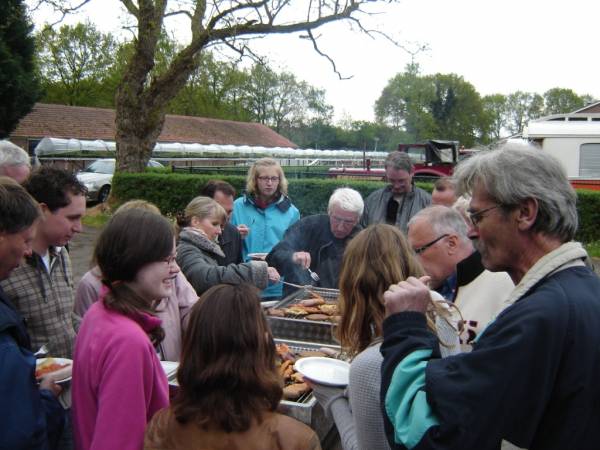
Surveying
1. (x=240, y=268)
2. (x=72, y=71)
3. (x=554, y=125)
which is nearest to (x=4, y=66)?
(x=554, y=125)

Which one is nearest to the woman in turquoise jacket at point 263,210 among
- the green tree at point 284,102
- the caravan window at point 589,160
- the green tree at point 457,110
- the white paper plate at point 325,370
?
the white paper plate at point 325,370

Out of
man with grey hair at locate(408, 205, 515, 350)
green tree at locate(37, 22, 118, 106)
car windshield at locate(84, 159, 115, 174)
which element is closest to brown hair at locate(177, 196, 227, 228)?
man with grey hair at locate(408, 205, 515, 350)

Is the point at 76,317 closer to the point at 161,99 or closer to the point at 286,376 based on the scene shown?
the point at 286,376

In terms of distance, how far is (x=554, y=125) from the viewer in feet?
42.3

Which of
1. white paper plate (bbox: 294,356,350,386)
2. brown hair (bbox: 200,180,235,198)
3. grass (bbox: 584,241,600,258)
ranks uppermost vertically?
brown hair (bbox: 200,180,235,198)

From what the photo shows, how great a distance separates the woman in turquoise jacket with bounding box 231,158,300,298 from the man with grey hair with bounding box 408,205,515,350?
2228 millimetres

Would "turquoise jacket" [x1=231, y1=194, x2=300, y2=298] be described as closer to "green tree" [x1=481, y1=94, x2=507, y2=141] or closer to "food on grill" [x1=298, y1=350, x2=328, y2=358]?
"food on grill" [x1=298, y1=350, x2=328, y2=358]

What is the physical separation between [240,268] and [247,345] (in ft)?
5.39

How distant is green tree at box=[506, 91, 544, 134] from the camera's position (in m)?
88.6

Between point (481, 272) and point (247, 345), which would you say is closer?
point (247, 345)

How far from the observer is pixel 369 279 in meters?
1.77

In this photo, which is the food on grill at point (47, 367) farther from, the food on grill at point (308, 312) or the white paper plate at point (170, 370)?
the food on grill at point (308, 312)

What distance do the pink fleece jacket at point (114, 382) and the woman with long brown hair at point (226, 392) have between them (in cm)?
11

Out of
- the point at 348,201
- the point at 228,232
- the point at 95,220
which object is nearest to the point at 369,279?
the point at 348,201
